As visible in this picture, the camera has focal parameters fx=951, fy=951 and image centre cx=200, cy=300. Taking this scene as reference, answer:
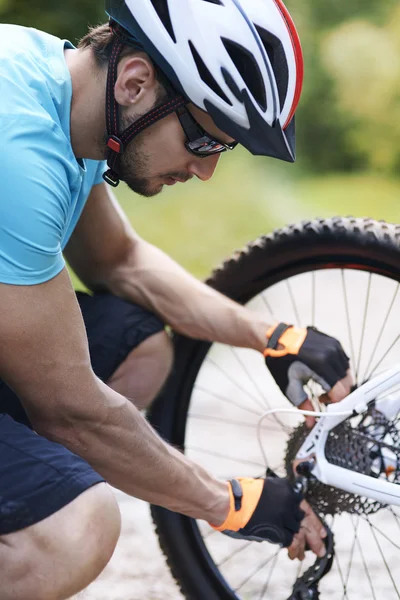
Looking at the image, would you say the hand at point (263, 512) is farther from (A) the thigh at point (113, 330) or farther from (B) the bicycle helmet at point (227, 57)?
(B) the bicycle helmet at point (227, 57)

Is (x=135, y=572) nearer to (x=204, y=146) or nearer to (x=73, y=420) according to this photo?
(x=73, y=420)

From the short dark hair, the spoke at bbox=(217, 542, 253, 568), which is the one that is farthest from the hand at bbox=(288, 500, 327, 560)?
the short dark hair

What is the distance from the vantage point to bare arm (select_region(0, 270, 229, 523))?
2.14 metres

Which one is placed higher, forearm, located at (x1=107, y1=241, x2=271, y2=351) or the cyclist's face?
the cyclist's face

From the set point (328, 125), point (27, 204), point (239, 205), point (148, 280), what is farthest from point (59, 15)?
point (27, 204)

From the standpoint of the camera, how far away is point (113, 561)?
3.17m

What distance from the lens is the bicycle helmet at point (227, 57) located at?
2.21 metres

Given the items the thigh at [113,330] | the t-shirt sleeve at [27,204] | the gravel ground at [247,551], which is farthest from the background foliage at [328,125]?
the t-shirt sleeve at [27,204]

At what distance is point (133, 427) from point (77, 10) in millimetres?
5549

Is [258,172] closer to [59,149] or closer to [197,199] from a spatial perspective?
[197,199]

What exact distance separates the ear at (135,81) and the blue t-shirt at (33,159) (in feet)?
0.46

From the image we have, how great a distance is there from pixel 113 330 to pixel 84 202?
1.42ft

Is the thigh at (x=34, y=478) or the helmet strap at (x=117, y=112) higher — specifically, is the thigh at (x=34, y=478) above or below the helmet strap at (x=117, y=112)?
below

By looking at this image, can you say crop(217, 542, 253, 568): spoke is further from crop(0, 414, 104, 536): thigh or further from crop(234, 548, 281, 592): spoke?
crop(0, 414, 104, 536): thigh
